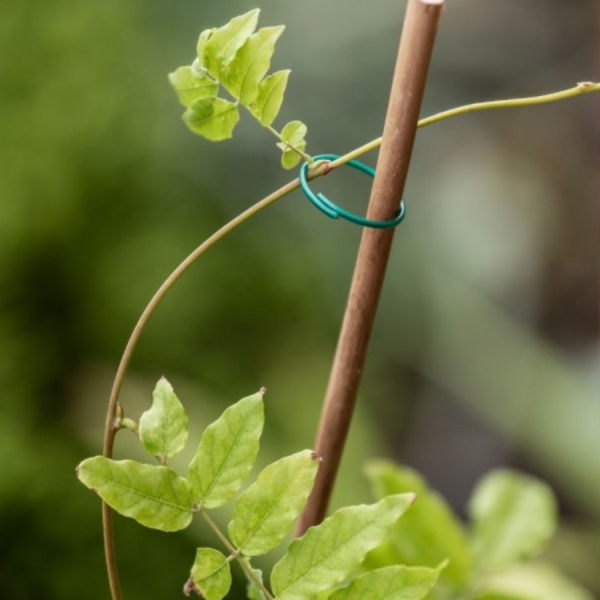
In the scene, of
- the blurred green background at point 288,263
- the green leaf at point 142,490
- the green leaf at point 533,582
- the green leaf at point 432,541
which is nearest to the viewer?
the green leaf at point 142,490

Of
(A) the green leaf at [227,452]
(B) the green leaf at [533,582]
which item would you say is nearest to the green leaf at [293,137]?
(A) the green leaf at [227,452]

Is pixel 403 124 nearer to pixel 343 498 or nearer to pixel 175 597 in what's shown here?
pixel 175 597

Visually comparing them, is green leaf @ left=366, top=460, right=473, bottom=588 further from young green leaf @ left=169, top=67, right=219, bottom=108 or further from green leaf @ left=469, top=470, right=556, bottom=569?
young green leaf @ left=169, top=67, right=219, bottom=108

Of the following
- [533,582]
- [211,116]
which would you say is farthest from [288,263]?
[211,116]

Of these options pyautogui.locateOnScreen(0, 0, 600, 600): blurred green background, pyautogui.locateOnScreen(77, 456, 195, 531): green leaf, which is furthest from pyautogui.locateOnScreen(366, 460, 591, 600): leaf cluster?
pyautogui.locateOnScreen(0, 0, 600, 600): blurred green background

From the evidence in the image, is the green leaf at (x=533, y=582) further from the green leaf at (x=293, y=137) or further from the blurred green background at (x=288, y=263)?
the blurred green background at (x=288, y=263)

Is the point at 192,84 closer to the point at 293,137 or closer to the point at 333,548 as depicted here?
the point at 293,137

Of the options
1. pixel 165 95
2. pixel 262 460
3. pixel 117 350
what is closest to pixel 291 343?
pixel 262 460
